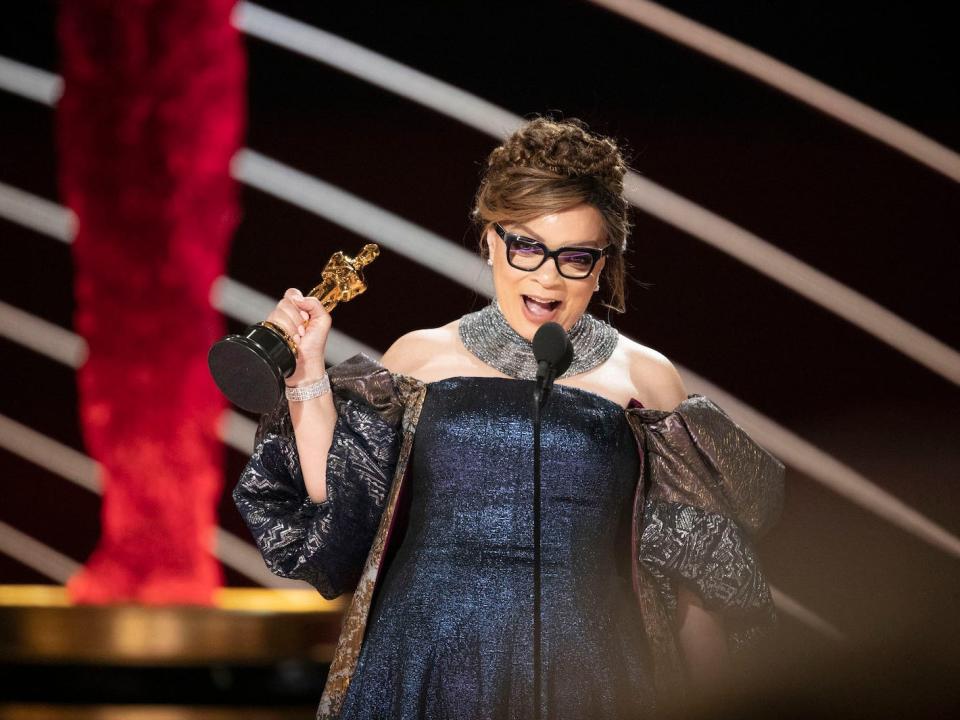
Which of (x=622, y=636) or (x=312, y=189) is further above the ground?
(x=312, y=189)

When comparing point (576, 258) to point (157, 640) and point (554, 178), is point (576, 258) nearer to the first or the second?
point (554, 178)

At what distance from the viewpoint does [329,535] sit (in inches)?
73.9

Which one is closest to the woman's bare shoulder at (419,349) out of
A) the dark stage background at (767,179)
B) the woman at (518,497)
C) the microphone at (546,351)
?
the woman at (518,497)

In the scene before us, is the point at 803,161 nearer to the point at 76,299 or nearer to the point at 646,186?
the point at 646,186

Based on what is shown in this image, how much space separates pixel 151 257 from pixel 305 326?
244cm

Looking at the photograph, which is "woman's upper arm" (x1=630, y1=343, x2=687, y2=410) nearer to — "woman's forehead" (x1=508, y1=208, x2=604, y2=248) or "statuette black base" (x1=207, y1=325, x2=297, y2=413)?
"woman's forehead" (x1=508, y1=208, x2=604, y2=248)

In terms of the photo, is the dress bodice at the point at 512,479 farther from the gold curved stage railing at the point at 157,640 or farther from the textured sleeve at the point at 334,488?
the gold curved stage railing at the point at 157,640

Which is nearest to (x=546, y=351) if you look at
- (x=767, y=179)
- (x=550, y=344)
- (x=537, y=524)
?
(x=550, y=344)

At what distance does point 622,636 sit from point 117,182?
2.82m

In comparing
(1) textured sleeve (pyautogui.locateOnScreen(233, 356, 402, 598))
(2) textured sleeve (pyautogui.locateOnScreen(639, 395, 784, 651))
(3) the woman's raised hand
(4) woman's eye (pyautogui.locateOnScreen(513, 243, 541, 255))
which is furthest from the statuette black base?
(2) textured sleeve (pyautogui.locateOnScreen(639, 395, 784, 651))

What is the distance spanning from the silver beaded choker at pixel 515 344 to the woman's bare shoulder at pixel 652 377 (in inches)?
1.4

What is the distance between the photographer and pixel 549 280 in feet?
6.28

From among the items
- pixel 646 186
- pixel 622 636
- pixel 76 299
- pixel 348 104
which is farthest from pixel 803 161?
pixel 76 299

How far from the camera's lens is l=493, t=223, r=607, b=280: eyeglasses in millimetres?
1919
